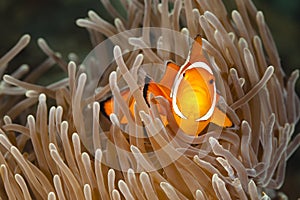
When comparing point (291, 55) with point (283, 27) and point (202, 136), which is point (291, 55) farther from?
point (202, 136)

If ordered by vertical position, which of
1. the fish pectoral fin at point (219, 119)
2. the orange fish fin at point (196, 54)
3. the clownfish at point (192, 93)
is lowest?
the fish pectoral fin at point (219, 119)

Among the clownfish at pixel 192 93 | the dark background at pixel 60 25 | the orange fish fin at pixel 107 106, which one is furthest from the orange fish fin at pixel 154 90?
the dark background at pixel 60 25

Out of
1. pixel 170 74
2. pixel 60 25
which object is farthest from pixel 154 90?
pixel 60 25

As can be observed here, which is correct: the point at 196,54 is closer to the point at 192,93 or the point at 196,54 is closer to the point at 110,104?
the point at 192,93

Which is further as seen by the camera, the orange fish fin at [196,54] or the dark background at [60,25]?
the dark background at [60,25]

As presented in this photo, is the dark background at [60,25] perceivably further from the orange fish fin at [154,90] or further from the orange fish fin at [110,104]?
the orange fish fin at [154,90]

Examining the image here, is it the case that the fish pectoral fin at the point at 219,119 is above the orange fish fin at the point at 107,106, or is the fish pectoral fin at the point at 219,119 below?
below
